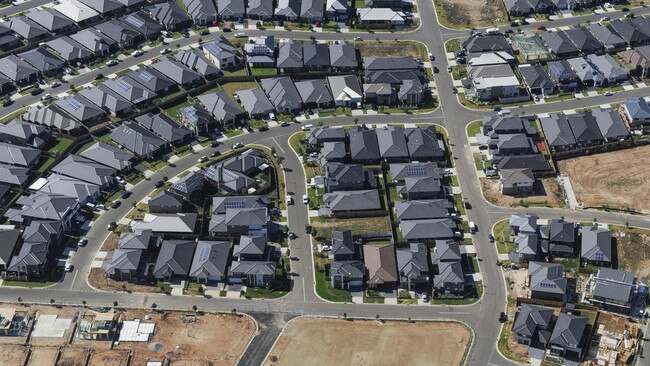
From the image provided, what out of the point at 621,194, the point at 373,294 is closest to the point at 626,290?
the point at 621,194

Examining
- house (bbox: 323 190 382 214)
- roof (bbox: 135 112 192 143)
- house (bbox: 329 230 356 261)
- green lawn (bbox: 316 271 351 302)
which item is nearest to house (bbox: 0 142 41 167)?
roof (bbox: 135 112 192 143)

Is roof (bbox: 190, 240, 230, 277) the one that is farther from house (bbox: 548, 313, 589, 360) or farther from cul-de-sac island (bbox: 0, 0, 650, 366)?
house (bbox: 548, 313, 589, 360)

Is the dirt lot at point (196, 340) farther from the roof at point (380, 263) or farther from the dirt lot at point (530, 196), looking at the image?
the dirt lot at point (530, 196)

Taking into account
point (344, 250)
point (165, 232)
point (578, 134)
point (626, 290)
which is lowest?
point (165, 232)

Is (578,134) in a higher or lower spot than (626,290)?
higher

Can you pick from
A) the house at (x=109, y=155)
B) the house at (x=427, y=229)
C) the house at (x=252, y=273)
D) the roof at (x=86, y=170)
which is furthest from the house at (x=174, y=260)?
the house at (x=427, y=229)

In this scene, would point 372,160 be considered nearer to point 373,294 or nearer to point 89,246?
point 373,294
